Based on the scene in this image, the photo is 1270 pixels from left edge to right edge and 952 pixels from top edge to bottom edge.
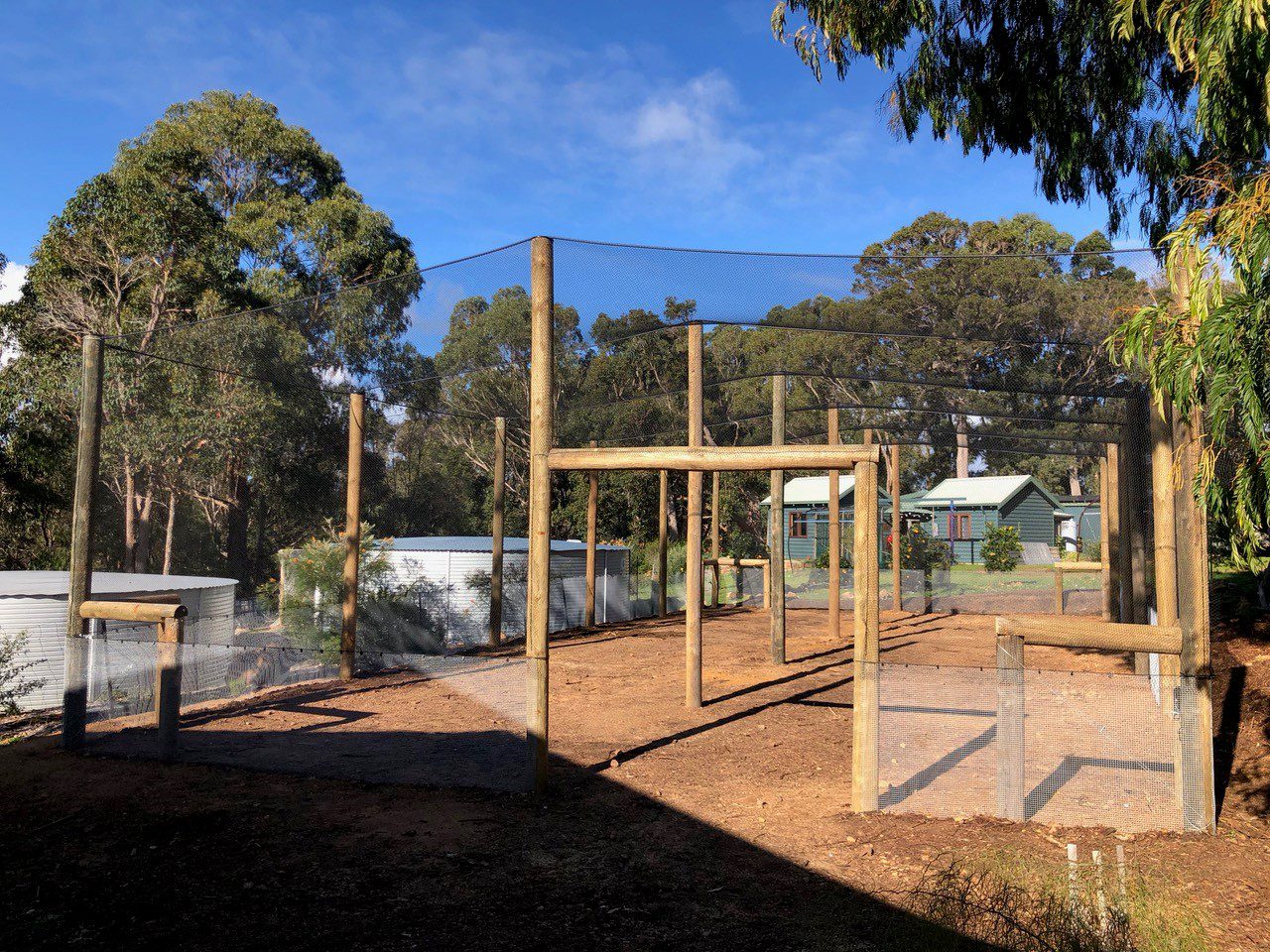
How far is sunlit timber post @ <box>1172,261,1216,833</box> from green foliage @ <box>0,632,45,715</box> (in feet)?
32.7

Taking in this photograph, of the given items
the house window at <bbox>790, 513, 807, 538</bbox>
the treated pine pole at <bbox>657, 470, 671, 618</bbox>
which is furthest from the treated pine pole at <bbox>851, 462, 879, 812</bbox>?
the house window at <bbox>790, 513, 807, 538</bbox>

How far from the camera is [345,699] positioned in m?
9.82

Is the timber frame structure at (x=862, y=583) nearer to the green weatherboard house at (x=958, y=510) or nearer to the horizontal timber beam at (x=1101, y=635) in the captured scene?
the horizontal timber beam at (x=1101, y=635)

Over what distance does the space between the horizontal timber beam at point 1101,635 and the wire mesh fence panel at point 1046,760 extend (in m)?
0.25

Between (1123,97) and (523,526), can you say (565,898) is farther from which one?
(523,526)

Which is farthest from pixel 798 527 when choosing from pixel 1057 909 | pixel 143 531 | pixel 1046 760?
pixel 1057 909

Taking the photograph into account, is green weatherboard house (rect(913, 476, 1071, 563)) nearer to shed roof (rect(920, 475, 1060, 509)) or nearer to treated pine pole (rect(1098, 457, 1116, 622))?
shed roof (rect(920, 475, 1060, 509))

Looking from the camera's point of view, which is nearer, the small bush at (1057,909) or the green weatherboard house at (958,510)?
the small bush at (1057,909)

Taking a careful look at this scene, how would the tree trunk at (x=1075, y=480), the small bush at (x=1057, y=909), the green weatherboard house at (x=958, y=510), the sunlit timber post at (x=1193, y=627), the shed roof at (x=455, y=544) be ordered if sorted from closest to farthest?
the small bush at (x=1057, y=909), the sunlit timber post at (x=1193, y=627), the shed roof at (x=455, y=544), the green weatherboard house at (x=958, y=510), the tree trunk at (x=1075, y=480)

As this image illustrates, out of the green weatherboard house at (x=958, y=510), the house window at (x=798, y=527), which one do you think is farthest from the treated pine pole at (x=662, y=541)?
the house window at (x=798, y=527)

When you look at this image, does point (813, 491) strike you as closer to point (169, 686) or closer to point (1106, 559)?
point (1106, 559)

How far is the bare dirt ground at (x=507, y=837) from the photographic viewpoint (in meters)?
4.18

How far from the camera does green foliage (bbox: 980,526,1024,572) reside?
28484 millimetres

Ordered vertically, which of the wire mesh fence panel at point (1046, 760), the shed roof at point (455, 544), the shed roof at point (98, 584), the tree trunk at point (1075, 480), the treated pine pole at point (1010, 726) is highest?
the tree trunk at point (1075, 480)
